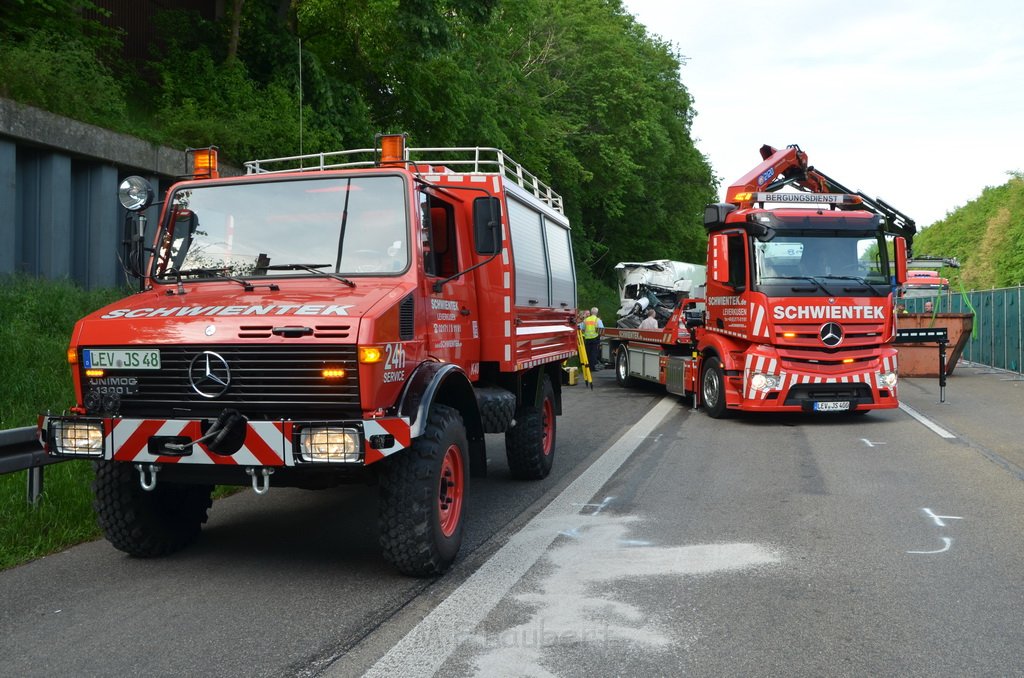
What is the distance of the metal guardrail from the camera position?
6.37 metres

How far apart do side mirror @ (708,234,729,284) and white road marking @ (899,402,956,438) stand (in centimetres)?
341

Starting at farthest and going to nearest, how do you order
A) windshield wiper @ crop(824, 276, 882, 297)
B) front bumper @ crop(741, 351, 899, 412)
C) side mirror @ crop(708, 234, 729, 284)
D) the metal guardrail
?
side mirror @ crop(708, 234, 729, 284) → windshield wiper @ crop(824, 276, 882, 297) → front bumper @ crop(741, 351, 899, 412) → the metal guardrail

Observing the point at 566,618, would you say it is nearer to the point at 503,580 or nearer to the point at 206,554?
the point at 503,580

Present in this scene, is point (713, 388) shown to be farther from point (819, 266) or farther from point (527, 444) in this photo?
point (527, 444)

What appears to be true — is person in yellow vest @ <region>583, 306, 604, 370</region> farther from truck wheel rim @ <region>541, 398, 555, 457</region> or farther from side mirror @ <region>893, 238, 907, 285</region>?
truck wheel rim @ <region>541, 398, 555, 457</region>

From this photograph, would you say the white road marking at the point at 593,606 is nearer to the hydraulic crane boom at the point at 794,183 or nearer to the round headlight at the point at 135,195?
the round headlight at the point at 135,195

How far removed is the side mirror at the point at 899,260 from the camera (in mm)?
13875

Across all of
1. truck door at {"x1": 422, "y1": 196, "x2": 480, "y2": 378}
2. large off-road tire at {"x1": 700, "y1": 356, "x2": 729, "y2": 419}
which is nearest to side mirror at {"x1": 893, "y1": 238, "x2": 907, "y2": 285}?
large off-road tire at {"x1": 700, "y1": 356, "x2": 729, "y2": 419}

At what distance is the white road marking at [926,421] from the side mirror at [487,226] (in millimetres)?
8296

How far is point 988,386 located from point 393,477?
772 inches

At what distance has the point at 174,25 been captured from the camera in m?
19.5

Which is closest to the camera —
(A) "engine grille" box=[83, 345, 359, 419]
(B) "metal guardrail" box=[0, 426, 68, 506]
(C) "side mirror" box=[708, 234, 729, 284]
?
(A) "engine grille" box=[83, 345, 359, 419]

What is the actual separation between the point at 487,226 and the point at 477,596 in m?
2.33

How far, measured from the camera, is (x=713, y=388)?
47.7ft
